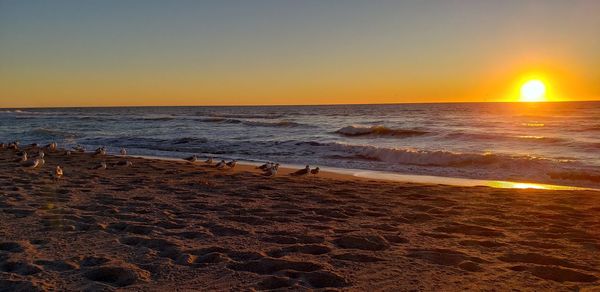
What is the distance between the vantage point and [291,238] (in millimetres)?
4500

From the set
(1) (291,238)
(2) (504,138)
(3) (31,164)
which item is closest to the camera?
(1) (291,238)

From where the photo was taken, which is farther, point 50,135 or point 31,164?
point 50,135

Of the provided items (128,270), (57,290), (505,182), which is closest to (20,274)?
(57,290)

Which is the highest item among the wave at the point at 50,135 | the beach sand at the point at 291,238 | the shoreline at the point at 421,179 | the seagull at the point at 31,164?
the beach sand at the point at 291,238

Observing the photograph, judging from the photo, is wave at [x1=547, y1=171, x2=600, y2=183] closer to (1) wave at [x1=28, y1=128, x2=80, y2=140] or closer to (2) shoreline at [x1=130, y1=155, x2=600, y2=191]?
(2) shoreline at [x1=130, y1=155, x2=600, y2=191]

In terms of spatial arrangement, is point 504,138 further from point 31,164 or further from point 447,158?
point 31,164

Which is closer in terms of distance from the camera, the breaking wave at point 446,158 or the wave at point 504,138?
the breaking wave at point 446,158

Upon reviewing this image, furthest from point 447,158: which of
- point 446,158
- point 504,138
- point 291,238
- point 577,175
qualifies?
point 291,238

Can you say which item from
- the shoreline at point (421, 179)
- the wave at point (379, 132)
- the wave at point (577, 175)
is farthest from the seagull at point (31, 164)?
the wave at point (379, 132)

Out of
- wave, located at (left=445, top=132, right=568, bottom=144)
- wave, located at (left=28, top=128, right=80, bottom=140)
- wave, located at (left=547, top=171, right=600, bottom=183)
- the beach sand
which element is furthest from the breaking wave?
wave, located at (left=28, top=128, right=80, bottom=140)

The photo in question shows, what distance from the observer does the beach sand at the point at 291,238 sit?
3.44 m

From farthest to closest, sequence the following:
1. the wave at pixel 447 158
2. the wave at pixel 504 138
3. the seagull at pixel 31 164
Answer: the wave at pixel 504 138 < the wave at pixel 447 158 < the seagull at pixel 31 164

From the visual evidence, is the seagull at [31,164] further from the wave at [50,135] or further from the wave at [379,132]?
the wave at [379,132]

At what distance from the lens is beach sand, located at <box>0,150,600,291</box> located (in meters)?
→ 3.44
